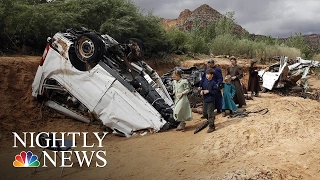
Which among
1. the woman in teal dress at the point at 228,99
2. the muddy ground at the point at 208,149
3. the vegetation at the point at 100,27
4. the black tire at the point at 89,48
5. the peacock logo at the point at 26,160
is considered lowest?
the peacock logo at the point at 26,160

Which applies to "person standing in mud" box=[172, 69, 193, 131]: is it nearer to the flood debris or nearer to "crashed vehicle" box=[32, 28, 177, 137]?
"crashed vehicle" box=[32, 28, 177, 137]

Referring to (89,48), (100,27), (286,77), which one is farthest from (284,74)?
Answer: (89,48)

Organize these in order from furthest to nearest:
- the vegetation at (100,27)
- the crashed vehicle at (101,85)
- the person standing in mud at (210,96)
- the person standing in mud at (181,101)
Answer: the vegetation at (100,27), the crashed vehicle at (101,85), the person standing in mud at (181,101), the person standing in mud at (210,96)

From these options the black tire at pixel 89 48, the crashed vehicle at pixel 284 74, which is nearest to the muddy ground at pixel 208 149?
the black tire at pixel 89 48

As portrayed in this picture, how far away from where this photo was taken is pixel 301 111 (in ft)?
23.6

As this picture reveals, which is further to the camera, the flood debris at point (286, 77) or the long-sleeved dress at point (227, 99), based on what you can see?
the flood debris at point (286, 77)

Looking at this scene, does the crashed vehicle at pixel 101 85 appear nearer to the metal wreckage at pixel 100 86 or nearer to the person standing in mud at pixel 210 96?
the metal wreckage at pixel 100 86

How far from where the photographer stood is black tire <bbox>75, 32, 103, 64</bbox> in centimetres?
710

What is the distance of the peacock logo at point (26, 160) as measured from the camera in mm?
5595

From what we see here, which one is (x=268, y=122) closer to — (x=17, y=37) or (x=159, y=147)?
(x=159, y=147)

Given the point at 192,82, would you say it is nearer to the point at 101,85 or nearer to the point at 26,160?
the point at 101,85

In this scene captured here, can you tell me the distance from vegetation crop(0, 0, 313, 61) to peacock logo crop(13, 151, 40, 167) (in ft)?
20.0

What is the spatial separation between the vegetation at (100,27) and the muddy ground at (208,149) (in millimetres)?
4107

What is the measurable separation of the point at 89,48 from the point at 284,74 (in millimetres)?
9704
